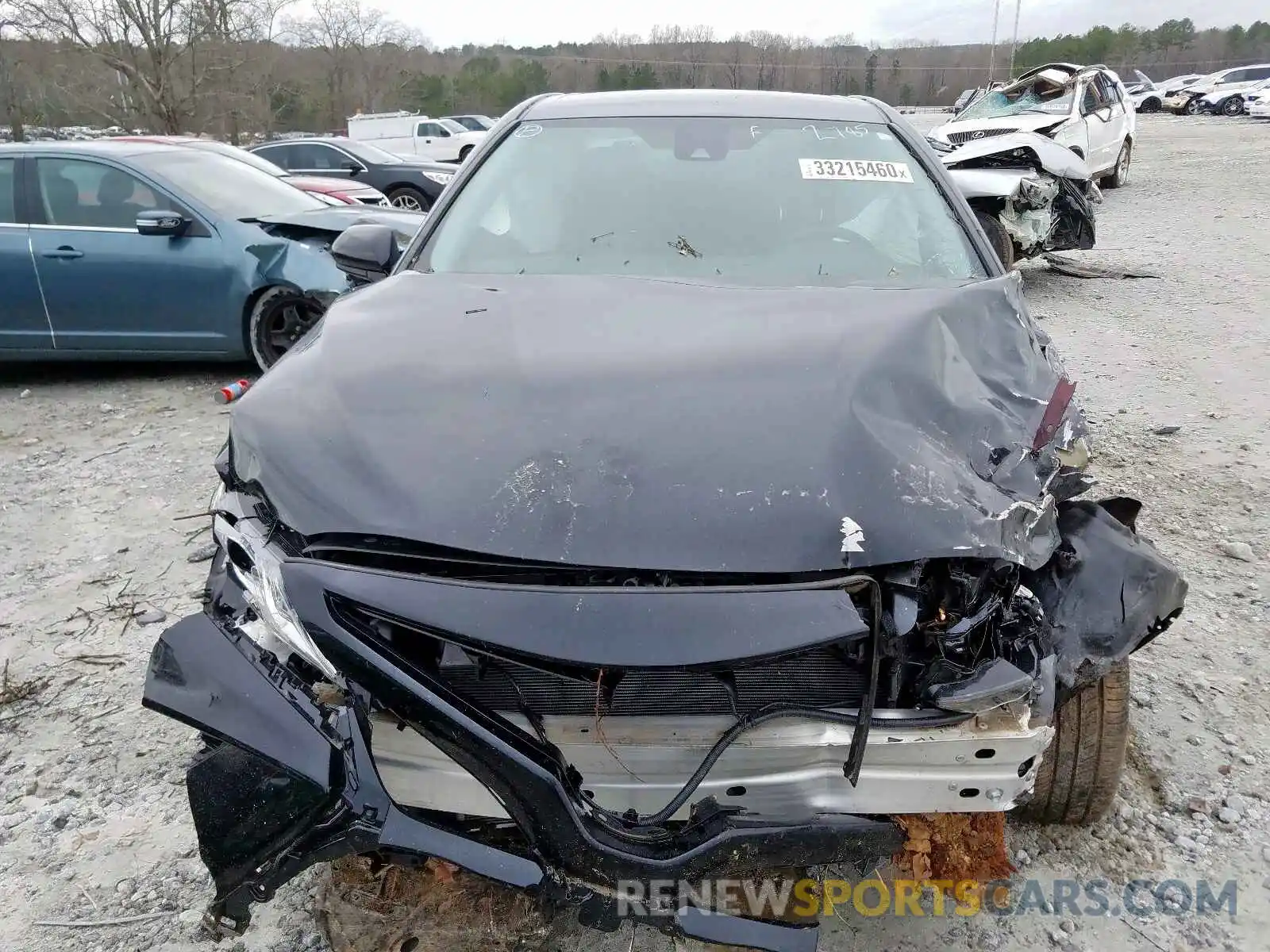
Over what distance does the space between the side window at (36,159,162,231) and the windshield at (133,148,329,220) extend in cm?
16

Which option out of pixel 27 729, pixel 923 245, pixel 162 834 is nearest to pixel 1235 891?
pixel 923 245

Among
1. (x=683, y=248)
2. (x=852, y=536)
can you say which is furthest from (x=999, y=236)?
(x=852, y=536)

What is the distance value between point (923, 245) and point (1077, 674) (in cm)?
143

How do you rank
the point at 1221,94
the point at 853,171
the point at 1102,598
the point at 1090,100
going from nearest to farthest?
the point at 1102,598 < the point at 853,171 < the point at 1090,100 < the point at 1221,94

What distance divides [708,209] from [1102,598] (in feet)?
5.26

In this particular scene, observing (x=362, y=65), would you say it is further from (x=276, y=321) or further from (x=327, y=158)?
(x=276, y=321)

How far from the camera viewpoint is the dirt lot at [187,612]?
195 cm

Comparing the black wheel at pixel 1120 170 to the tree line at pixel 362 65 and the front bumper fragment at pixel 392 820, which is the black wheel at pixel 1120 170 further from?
the front bumper fragment at pixel 392 820

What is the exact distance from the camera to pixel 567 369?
1827 mm

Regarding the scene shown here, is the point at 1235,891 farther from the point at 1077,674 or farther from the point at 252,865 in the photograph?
the point at 252,865

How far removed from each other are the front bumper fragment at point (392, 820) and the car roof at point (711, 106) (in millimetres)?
2283

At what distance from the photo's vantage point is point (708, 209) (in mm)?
2678

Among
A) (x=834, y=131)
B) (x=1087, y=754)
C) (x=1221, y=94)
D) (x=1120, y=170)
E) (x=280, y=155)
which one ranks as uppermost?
(x=1221, y=94)

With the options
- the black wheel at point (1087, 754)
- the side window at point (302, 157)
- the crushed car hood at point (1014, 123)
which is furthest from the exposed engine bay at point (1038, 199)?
the side window at point (302, 157)
